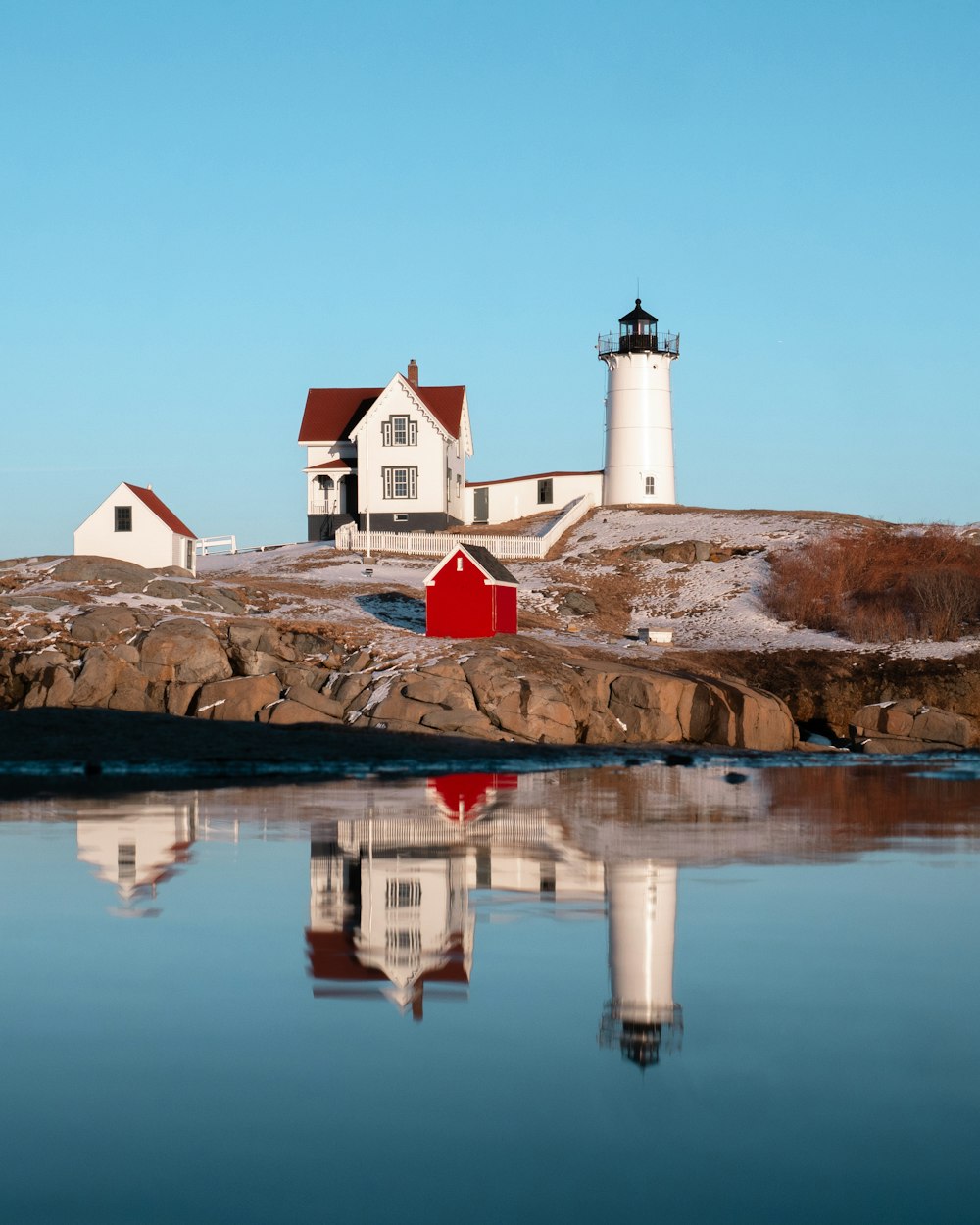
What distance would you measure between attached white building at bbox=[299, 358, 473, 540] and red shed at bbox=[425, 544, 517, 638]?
21.4m

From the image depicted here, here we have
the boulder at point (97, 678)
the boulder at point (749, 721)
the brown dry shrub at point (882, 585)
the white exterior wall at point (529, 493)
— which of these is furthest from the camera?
the white exterior wall at point (529, 493)

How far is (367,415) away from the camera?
62844 millimetres

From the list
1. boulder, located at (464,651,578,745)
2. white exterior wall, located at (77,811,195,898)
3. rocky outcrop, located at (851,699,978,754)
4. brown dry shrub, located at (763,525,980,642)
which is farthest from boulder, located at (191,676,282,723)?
brown dry shrub, located at (763,525,980,642)

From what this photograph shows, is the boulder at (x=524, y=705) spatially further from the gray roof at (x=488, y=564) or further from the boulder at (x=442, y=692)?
the gray roof at (x=488, y=564)

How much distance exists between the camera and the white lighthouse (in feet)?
225

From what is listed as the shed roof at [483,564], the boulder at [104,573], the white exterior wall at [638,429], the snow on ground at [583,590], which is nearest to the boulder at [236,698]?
the snow on ground at [583,590]

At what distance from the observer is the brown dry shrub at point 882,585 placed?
4888 centimetres

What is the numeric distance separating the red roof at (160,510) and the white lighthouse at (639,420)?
24.3m

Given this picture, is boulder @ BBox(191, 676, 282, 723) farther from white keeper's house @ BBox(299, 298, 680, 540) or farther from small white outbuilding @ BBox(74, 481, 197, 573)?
white keeper's house @ BBox(299, 298, 680, 540)

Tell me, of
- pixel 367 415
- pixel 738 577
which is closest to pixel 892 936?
pixel 738 577

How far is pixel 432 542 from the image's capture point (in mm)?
60156

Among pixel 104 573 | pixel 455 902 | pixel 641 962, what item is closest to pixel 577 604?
pixel 104 573

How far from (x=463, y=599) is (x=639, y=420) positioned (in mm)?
29735

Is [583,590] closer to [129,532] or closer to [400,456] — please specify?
[400,456]
